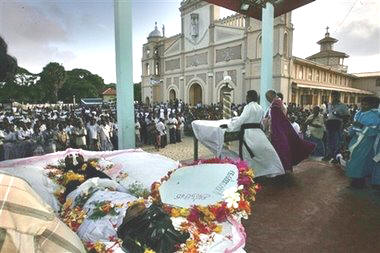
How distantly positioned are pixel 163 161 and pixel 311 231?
1.82 m

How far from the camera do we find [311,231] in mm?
3094

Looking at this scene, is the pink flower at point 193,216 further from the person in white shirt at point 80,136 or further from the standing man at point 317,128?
the person in white shirt at point 80,136

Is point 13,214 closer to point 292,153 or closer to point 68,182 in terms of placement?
point 68,182

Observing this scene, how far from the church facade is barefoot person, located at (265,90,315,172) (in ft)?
53.8

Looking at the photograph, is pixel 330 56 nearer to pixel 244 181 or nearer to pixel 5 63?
pixel 244 181

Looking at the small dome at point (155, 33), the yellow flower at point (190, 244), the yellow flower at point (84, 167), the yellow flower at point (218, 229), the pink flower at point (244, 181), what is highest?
the small dome at point (155, 33)

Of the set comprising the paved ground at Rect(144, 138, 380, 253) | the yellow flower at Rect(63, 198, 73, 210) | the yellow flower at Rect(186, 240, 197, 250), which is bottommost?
the paved ground at Rect(144, 138, 380, 253)

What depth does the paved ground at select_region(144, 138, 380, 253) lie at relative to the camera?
111 inches

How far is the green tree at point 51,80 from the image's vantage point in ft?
135

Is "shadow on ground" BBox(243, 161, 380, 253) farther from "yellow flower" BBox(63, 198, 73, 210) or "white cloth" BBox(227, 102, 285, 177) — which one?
"yellow flower" BBox(63, 198, 73, 210)

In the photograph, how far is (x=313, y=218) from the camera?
345 cm

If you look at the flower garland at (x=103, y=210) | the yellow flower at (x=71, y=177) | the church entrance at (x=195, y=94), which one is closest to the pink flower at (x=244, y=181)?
the flower garland at (x=103, y=210)

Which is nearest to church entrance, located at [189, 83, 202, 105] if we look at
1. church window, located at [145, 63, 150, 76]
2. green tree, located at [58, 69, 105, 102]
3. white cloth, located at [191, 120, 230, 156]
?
church window, located at [145, 63, 150, 76]

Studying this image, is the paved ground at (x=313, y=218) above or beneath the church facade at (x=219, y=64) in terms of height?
beneath
